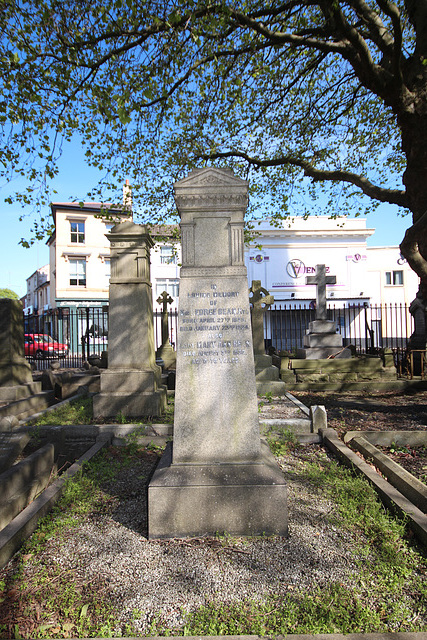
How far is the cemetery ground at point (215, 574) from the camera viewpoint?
208 cm

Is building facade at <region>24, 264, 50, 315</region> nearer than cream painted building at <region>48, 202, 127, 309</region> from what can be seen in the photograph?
No

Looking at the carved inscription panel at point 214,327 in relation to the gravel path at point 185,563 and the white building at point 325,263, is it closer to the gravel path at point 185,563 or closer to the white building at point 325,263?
the gravel path at point 185,563

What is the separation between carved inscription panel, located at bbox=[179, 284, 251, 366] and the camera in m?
3.24

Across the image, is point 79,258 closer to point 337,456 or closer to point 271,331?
point 271,331

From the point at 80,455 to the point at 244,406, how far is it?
277 cm

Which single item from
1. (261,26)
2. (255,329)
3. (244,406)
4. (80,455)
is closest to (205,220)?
(244,406)

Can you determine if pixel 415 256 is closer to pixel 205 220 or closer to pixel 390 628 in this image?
pixel 205 220

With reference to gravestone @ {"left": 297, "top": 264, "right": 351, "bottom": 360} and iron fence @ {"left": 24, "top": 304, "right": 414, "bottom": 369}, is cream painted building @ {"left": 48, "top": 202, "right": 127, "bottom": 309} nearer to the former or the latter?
iron fence @ {"left": 24, "top": 304, "right": 414, "bottom": 369}

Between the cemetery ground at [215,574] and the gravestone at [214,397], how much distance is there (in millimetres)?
177

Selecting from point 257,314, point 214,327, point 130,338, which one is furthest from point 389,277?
point 214,327

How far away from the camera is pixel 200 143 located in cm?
1170

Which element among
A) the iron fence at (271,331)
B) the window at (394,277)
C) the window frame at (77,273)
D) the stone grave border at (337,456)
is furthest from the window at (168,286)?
the stone grave border at (337,456)

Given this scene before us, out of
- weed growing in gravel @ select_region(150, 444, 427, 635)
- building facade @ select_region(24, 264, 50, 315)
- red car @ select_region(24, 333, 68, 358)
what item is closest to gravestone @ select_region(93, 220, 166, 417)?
weed growing in gravel @ select_region(150, 444, 427, 635)

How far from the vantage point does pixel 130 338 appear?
713 cm
